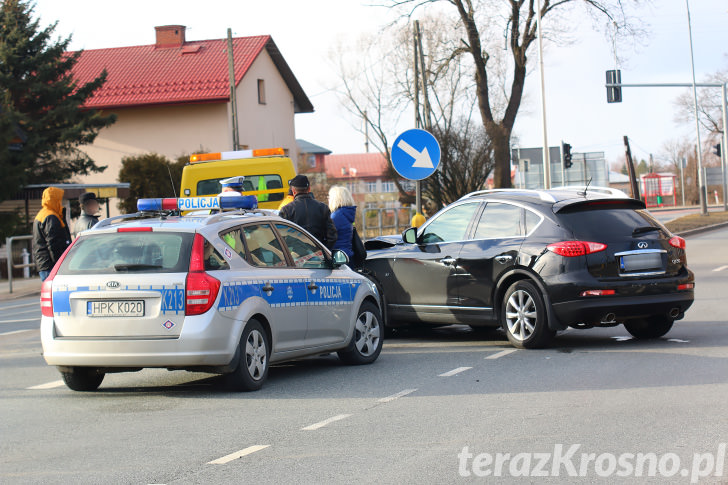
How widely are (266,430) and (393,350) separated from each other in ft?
→ 14.3

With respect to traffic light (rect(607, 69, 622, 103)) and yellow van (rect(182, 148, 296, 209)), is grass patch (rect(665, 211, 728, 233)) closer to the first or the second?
traffic light (rect(607, 69, 622, 103))

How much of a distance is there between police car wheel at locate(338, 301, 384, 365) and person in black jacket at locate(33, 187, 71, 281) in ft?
13.1

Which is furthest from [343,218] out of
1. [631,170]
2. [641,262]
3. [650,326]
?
[631,170]

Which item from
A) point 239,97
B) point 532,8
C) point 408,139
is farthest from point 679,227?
point 408,139

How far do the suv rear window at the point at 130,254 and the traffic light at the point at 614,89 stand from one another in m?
30.9

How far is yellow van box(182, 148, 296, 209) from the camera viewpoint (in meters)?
19.2

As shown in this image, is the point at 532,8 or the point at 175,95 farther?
the point at 175,95

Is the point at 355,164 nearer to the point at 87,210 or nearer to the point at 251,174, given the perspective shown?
the point at 251,174

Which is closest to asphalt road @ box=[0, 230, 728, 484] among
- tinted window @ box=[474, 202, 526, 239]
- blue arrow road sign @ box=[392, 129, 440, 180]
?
tinted window @ box=[474, 202, 526, 239]

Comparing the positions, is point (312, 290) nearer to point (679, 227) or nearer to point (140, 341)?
point (140, 341)

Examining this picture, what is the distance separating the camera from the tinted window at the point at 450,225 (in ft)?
37.2

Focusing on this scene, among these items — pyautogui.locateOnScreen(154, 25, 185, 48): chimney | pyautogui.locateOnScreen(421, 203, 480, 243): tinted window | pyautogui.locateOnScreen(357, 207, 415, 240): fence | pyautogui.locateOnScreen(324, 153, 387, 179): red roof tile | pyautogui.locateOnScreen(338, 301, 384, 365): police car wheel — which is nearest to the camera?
pyautogui.locateOnScreen(338, 301, 384, 365): police car wheel

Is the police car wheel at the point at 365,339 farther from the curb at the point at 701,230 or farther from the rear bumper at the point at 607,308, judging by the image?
the curb at the point at 701,230

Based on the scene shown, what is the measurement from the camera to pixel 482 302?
35.4ft
